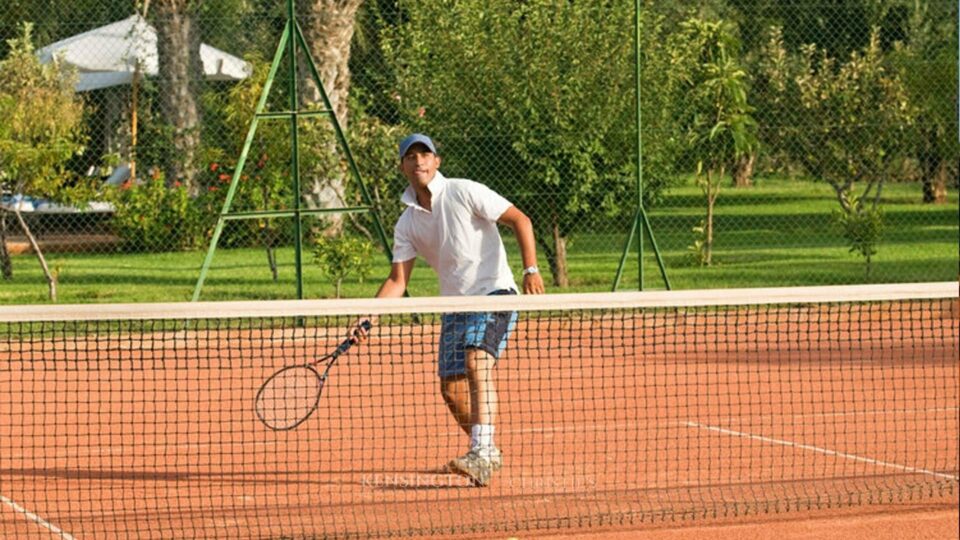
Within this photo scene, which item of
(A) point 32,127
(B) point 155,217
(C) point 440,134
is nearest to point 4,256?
(A) point 32,127

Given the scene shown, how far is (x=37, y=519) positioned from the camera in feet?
22.4

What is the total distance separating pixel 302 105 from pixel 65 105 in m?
3.39

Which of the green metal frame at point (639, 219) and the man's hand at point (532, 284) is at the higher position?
the man's hand at point (532, 284)

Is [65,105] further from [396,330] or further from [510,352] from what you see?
[510,352]

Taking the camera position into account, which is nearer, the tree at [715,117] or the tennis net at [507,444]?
the tennis net at [507,444]

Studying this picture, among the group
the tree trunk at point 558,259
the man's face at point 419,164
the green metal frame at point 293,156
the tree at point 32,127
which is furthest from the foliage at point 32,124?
the man's face at point 419,164

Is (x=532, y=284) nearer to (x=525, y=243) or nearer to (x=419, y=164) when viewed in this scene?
(x=525, y=243)

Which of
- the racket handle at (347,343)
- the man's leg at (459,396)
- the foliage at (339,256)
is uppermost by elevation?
the racket handle at (347,343)

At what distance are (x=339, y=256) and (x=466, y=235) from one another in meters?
7.72

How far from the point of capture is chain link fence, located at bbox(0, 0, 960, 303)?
1542cm

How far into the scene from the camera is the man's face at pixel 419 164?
294 inches

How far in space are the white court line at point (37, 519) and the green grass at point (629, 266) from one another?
8386 millimetres

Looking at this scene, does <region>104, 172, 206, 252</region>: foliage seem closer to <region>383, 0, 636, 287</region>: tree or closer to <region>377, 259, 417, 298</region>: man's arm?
<region>383, 0, 636, 287</region>: tree

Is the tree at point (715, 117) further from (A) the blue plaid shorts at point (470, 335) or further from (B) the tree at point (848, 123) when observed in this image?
(A) the blue plaid shorts at point (470, 335)
